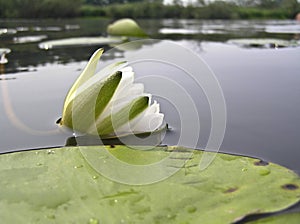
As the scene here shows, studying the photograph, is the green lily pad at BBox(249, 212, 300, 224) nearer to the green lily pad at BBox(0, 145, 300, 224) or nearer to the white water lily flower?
the green lily pad at BBox(0, 145, 300, 224)

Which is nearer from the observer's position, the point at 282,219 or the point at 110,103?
the point at 282,219

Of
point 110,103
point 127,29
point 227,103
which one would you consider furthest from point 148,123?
point 127,29

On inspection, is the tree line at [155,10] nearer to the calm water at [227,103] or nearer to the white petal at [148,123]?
the calm water at [227,103]

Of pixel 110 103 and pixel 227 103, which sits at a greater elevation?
pixel 110 103

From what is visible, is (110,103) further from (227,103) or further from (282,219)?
(227,103)

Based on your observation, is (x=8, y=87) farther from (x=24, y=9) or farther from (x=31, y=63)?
(x=24, y=9)

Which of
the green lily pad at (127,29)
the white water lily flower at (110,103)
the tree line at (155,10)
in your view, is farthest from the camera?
the tree line at (155,10)

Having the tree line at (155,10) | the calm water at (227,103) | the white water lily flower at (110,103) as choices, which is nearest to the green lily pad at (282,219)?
the calm water at (227,103)
